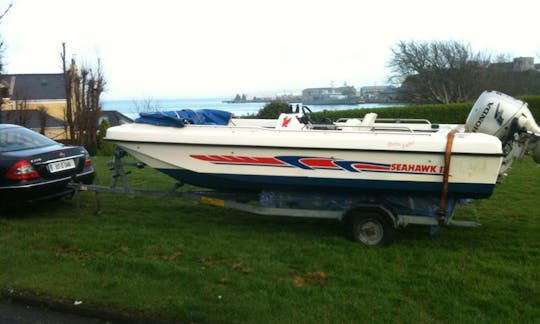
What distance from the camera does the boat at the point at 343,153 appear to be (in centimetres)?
504

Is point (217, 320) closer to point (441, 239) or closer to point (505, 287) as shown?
point (505, 287)

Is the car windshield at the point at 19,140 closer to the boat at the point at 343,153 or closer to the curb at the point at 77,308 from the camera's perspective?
the boat at the point at 343,153


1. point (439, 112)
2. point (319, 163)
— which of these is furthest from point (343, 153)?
point (439, 112)

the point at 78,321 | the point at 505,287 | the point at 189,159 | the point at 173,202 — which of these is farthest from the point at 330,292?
the point at 173,202

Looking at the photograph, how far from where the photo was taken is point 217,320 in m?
3.49

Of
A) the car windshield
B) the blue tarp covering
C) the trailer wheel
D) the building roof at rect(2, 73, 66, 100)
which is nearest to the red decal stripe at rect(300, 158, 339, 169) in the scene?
the trailer wheel

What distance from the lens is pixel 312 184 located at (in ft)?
17.8

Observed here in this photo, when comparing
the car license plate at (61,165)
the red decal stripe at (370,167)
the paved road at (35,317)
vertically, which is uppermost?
the red decal stripe at (370,167)

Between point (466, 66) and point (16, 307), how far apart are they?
42.9m

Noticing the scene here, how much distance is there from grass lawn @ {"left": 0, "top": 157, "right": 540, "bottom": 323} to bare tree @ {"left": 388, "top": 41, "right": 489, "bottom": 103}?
37.1 metres

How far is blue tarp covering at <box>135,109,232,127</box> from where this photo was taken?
5.88 m

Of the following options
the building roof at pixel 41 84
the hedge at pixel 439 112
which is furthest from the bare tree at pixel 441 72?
the building roof at pixel 41 84

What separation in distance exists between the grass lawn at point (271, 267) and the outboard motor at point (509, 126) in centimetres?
103

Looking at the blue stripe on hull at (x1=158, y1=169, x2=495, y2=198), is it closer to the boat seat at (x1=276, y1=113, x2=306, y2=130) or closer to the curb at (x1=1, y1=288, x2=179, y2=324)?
the boat seat at (x1=276, y1=113, x2=306, y2=130)
